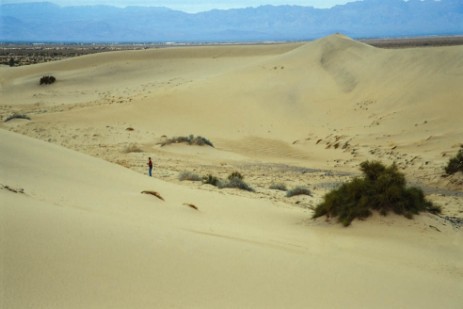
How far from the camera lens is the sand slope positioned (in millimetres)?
4770

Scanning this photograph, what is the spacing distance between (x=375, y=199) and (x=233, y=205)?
2.89m

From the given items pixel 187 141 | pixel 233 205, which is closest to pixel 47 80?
pixel 187 141

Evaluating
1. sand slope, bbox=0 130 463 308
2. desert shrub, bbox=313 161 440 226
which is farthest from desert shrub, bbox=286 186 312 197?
desert shrub, bbox=313 161 440 226

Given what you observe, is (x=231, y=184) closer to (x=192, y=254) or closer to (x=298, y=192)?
(x=298, y=192)

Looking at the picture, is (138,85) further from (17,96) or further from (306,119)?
(306,119)

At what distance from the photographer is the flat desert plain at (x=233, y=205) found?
5109mm

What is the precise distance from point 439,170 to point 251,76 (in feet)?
81.3

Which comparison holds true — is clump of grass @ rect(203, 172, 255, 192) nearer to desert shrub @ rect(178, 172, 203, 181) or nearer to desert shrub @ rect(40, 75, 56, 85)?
desert shrub @ rect(178, 172, 203, 181)

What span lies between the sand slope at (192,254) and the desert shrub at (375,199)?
287 mm

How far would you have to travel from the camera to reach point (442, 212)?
36.3ft

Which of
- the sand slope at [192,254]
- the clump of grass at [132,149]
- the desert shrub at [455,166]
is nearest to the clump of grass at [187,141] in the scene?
the clump of grass at [132,149]

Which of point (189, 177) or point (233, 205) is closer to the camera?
point (233, 205)

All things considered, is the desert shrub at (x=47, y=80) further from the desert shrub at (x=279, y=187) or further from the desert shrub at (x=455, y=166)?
the desert shrub at (x=455, y=166)

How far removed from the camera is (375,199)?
30.3 feet
